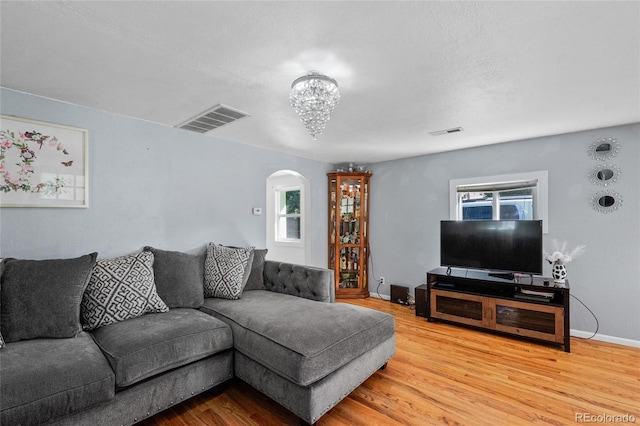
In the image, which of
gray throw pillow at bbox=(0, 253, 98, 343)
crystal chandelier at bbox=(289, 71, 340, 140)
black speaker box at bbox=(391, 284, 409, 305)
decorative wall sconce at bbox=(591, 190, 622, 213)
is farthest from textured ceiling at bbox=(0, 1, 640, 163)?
black speaker box at bbox=(391, 284, 409, 305)

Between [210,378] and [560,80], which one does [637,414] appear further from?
[210,378]

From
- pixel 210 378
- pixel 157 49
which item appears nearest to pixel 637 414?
pixel 210 378

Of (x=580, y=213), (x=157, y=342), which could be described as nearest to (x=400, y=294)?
(x=580, y=213)

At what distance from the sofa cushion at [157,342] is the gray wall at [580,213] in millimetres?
3156

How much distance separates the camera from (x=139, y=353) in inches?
68.4

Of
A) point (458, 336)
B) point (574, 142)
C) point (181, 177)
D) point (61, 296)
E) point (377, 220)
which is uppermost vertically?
point (574, 142)

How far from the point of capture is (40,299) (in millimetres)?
1859

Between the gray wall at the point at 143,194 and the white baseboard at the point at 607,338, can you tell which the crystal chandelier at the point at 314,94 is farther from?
the white baseboard at the point at 607,338

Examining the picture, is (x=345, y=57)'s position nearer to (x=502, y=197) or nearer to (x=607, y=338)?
(x=502, y=197)

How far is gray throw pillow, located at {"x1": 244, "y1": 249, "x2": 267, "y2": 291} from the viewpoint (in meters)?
3.15

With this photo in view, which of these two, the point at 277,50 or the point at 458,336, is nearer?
the point at 277,50

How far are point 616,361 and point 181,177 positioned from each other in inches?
176

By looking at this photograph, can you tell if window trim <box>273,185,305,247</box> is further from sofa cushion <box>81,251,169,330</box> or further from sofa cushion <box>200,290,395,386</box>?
sofa cushion <box>81,251,169,330</box>

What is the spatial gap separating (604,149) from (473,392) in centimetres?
284
